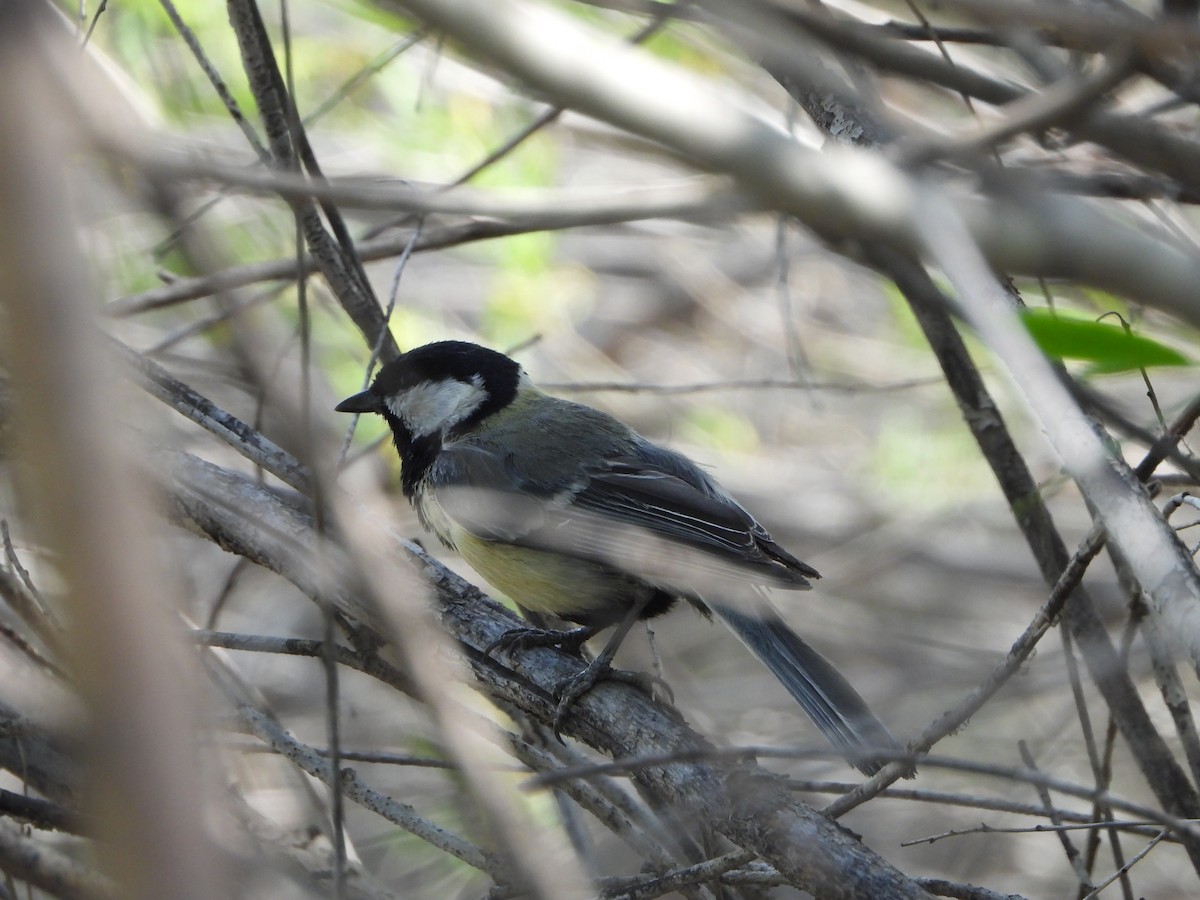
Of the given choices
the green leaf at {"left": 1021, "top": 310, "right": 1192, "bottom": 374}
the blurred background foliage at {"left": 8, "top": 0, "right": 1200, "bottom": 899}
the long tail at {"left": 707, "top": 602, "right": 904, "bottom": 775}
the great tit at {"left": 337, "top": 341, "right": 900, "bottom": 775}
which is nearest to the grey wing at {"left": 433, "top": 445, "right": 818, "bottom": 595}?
the great tit at {"left": 337, "top": 341, "right": 900, "bottom": 775}

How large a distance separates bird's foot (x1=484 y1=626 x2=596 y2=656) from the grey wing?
24 cm

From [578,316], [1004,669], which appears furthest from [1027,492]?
[578,316]

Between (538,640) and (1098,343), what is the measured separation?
1.89 m

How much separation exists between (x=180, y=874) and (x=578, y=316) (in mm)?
6201

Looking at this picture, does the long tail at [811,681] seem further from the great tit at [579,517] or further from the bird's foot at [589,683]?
the bird's foot at [589,683]

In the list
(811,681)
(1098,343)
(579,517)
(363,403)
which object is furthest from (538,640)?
(1098,343)

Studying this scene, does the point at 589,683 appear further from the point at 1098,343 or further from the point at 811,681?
the point at 1098,343

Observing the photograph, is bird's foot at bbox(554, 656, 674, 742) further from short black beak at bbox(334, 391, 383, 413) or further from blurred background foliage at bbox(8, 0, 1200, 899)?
short black beak at bbox(334, 391, 383, 413)

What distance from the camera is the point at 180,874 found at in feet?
2.45

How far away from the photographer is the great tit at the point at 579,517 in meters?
3.08

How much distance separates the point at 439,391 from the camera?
4.11 m

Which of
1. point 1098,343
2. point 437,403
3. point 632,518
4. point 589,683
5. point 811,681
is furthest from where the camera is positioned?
point 437,403

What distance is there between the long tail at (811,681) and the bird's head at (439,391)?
132cm

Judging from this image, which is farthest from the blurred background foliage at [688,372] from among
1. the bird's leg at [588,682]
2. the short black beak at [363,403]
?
the bird's leg at [588,682]
